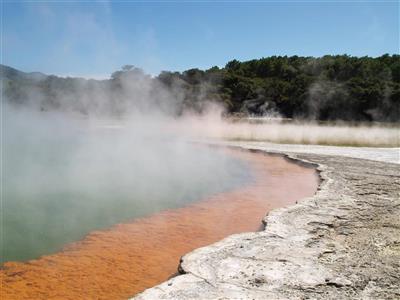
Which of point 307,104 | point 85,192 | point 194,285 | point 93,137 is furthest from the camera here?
point 307,104

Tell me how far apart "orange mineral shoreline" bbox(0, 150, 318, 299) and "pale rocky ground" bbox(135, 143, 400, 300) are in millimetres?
495

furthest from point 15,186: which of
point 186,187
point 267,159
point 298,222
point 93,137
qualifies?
point 93,137

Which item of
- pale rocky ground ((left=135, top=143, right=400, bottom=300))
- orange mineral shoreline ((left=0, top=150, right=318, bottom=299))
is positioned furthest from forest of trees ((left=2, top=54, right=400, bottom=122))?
pale rocky ground ((left=135, top=143, right=400, bottom=300))

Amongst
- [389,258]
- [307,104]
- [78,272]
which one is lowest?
[78,272]

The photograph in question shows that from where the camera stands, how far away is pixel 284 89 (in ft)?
93.7

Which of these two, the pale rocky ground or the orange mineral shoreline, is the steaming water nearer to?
the orange mineral shoreline

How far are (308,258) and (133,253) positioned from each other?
58.1 inches

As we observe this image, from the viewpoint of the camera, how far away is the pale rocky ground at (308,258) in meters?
2.52

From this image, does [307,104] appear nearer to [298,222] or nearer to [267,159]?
[267,159]

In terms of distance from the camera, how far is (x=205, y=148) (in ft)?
39.9

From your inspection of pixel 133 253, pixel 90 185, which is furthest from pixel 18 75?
pixel 133 253

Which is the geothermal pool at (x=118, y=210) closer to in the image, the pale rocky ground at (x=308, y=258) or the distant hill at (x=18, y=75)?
the pale rocky ground at (x=308, y=258)

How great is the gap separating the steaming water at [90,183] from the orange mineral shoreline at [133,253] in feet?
0.79

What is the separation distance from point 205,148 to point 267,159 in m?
2.72
